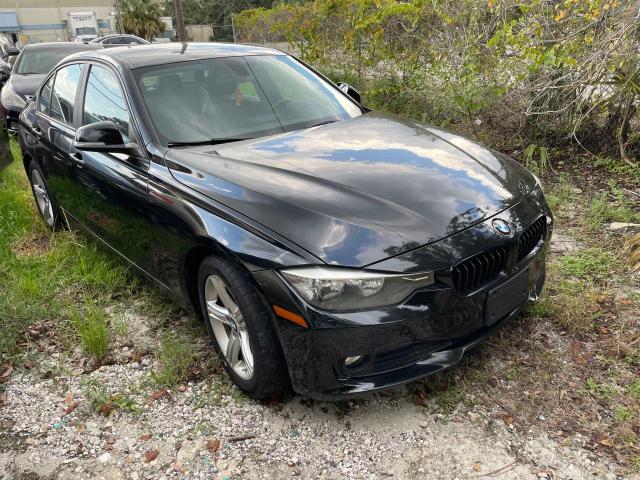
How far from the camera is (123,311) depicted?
3.68 m

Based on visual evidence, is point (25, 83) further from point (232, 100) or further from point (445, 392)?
point (445, 392)

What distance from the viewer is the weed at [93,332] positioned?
318cm

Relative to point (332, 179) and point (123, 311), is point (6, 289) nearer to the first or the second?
point (123, 311)

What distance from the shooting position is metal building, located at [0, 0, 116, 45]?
45.4 meters

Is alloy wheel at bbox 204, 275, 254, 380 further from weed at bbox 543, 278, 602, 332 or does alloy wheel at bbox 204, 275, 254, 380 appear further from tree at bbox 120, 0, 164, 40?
tree at bbox 120, 0, 164, 40

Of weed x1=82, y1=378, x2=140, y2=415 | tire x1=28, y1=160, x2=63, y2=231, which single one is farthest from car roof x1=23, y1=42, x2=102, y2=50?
weed x1=82, y1=378, x2=140, y2=415

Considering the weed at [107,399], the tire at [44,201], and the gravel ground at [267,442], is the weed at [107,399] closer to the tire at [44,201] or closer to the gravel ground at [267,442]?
the gravel ground at [267,442]

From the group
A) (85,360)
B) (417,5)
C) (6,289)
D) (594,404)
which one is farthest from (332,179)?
(417,5)

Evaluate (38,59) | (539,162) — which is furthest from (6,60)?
(539,162)

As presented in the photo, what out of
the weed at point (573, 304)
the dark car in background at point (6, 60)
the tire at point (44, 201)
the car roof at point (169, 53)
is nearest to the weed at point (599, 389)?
the weed at point (573, 304)

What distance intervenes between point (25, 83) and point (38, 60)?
126 cm

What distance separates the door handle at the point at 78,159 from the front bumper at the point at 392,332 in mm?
2008

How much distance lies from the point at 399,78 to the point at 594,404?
6022mm

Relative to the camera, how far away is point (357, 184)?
8.46ft
